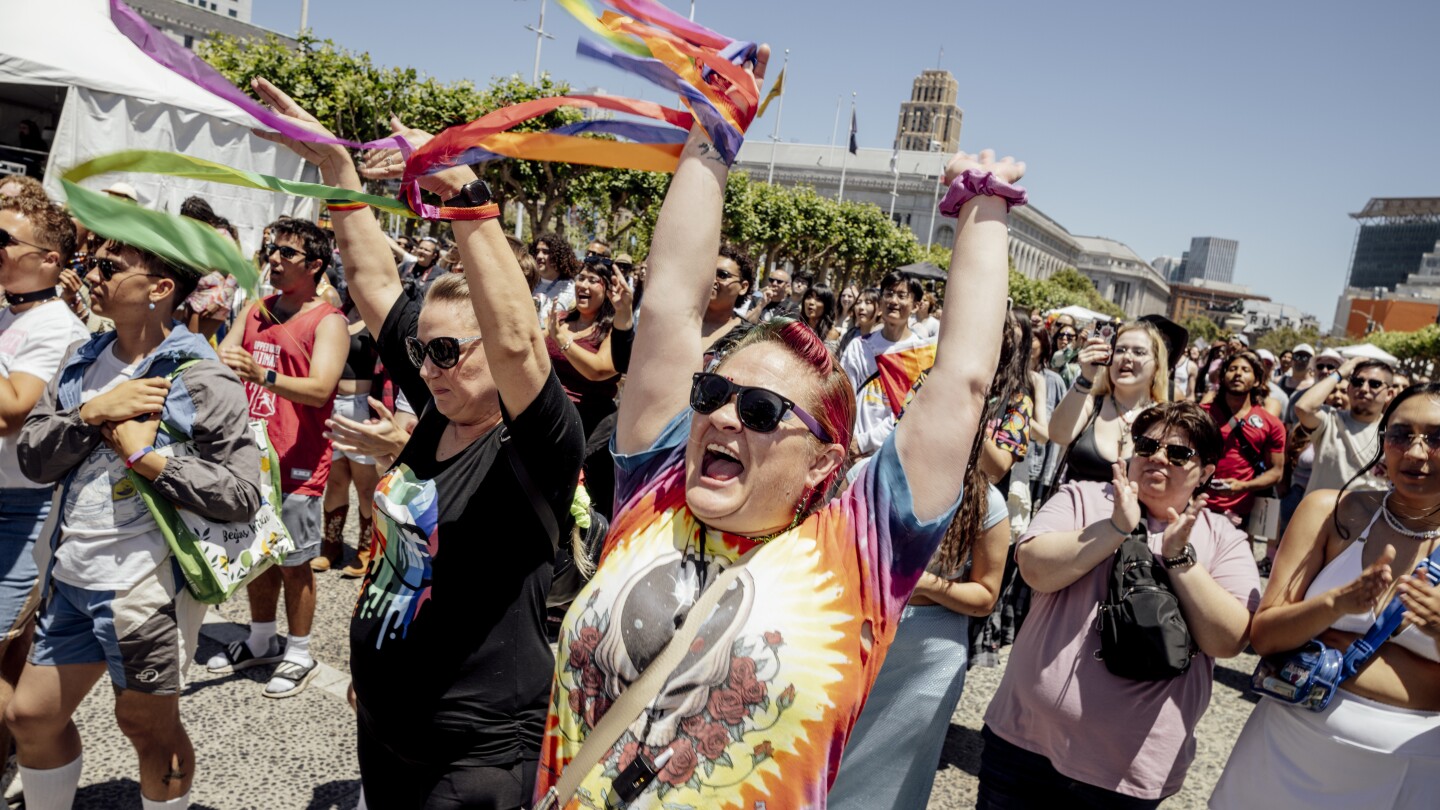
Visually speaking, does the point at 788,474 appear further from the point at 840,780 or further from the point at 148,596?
the point at 148,596

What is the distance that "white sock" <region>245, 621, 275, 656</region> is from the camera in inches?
178

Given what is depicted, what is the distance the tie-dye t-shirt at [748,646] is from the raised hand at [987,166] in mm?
533

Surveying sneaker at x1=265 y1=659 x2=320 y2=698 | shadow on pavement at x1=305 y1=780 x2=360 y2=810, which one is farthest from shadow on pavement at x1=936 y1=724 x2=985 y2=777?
sneaker at x1=265 y1=659 x2=320 y2=698

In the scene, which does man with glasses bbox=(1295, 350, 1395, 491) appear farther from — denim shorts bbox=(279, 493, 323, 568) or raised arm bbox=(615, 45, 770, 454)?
denim shorts bbox=(279, 493, 323, 568)

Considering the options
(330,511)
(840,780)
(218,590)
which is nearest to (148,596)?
(218,590)

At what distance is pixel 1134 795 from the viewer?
105 inches

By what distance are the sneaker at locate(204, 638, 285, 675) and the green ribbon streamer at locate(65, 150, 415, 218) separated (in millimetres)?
3344

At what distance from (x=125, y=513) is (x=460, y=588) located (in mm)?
1369

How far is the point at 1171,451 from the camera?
2.87 metres

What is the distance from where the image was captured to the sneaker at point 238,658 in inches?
173

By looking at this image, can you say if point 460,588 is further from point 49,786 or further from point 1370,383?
point 1370,383

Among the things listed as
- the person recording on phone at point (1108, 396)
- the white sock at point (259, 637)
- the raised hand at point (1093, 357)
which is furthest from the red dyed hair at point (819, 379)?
the white sock at point (259, 637)

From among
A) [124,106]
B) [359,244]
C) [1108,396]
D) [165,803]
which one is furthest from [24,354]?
[124,106]

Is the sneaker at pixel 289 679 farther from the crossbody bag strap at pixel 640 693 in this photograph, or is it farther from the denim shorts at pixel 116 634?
the crossbody bag strap at pixel 640 693
